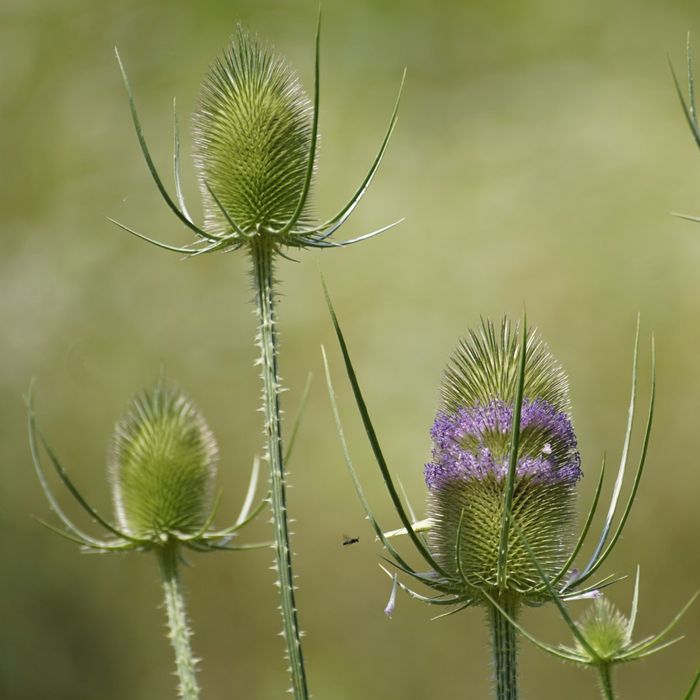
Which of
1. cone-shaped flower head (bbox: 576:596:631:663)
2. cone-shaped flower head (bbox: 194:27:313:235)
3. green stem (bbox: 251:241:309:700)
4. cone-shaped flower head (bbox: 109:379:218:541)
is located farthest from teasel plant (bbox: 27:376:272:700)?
cone-shaped flower head (bbox: 576:596:631:663)

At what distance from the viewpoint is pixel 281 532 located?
165cm

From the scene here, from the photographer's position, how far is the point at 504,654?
162 centimetres

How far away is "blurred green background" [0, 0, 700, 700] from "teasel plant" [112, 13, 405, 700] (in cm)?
222

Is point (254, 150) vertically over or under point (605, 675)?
over

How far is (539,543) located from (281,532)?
372 mm

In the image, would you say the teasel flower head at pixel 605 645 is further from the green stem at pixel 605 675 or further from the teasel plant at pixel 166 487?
the teasel plant at pixel 166 487

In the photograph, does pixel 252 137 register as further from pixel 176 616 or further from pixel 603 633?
pixel 603 633

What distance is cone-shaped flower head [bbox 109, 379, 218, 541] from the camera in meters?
2.18

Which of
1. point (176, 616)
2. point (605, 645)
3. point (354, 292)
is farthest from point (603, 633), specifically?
point (354, 292)

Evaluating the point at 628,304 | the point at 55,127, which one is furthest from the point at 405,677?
the point at 55,127

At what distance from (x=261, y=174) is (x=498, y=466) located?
65cm

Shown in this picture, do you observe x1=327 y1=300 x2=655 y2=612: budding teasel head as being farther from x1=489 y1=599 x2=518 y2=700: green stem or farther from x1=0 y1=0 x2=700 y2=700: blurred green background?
x1=0 y1=0 x2=700 y2=700: blurred green background

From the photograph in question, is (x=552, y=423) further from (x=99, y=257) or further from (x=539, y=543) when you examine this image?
(x=99, y=257)

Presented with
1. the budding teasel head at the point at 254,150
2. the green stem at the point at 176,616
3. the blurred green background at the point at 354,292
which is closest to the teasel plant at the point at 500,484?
the budding teasel head at the point at 254,150
